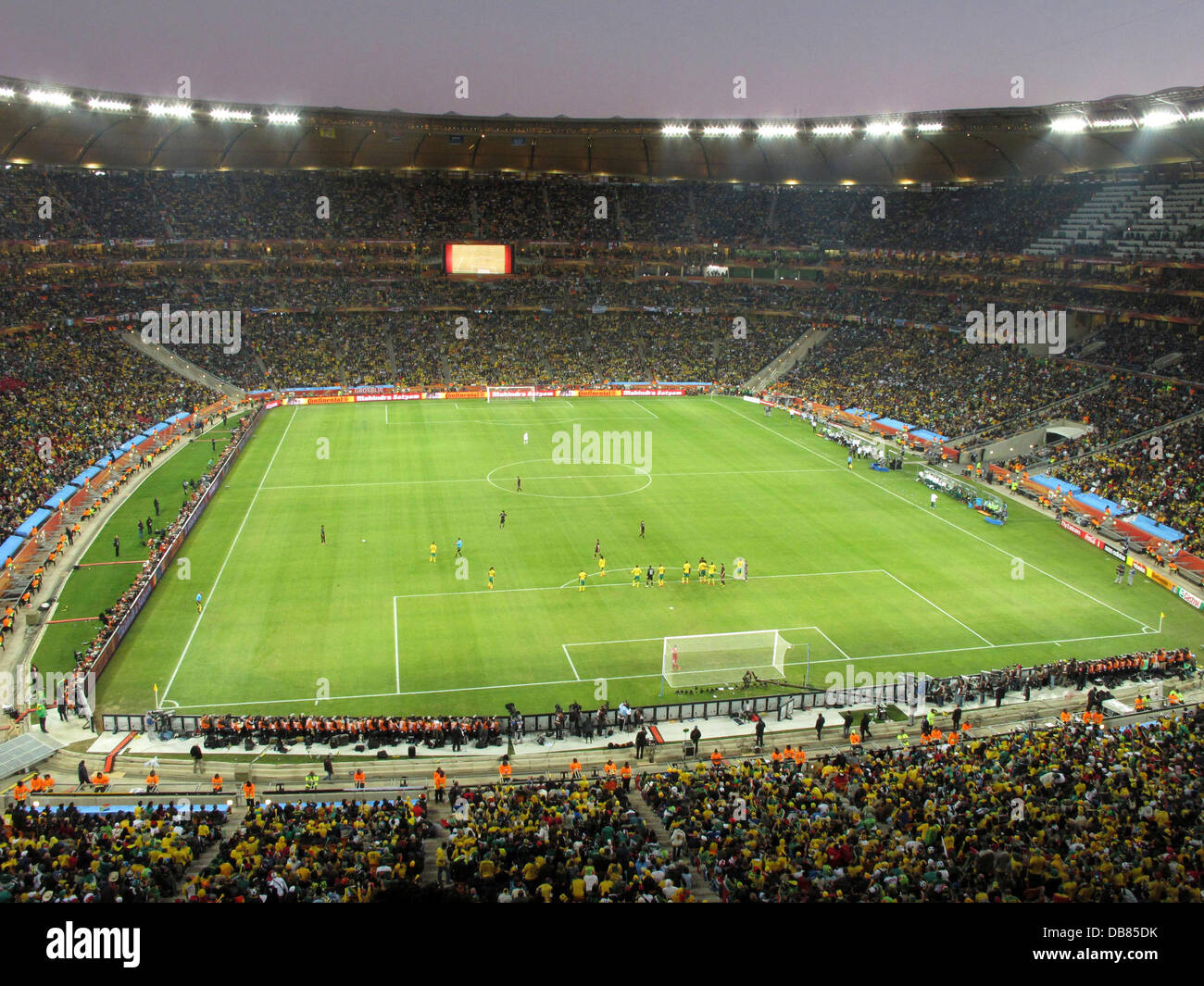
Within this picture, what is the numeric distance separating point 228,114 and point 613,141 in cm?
3723

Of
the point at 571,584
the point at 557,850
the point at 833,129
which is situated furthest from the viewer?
the point at 833,129

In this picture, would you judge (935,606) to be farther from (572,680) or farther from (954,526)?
(572,680)

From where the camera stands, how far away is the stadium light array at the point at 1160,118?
2275 inches

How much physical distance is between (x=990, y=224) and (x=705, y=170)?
107 ft

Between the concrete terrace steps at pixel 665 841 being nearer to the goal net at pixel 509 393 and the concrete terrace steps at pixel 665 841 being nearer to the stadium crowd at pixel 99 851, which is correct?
the stadium crowd at pixel 99 851

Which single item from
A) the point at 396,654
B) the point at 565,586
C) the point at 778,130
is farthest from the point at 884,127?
the point at 396,654

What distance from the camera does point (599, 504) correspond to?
4947cm

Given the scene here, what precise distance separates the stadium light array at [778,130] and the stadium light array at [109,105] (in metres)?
52.2

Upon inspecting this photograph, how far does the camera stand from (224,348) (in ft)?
275

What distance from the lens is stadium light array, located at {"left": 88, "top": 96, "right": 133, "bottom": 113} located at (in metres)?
66.9
